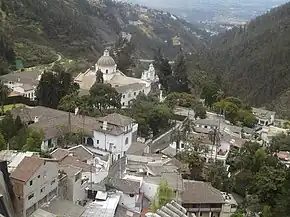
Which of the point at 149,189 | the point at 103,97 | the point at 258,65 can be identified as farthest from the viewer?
the point at 258,65

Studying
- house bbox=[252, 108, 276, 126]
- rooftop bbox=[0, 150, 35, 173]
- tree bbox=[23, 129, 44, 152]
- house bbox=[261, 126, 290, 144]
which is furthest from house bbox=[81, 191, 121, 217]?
house bbox=[252, 108, 276, 126]

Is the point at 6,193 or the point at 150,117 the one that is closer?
the point at 6,193

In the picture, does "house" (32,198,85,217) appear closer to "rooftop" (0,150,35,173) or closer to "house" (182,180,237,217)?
"rooftop" (0,150,35,173)

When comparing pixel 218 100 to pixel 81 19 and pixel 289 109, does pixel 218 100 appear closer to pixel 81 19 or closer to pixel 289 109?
pixel 289 109

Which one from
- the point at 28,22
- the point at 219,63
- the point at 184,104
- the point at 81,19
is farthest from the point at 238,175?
Result: the point at 81,19

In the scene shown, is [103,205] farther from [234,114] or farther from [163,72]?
[163,72]

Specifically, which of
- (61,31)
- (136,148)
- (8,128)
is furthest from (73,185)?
(61,31)
